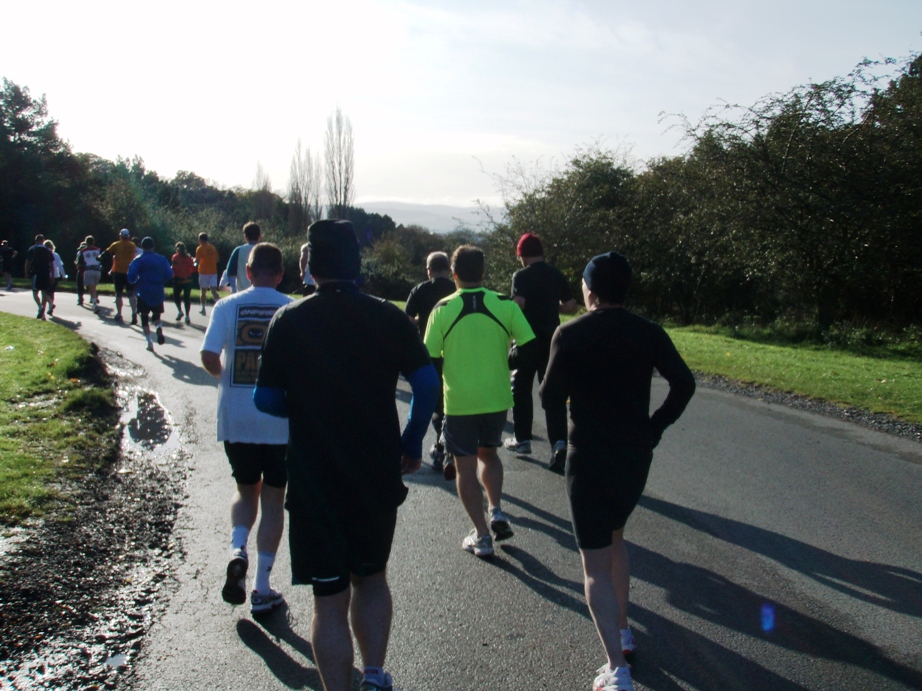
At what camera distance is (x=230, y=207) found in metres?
64.2

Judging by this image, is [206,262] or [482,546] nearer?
Answer: [482,546]

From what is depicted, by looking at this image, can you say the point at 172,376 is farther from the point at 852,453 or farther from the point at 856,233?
the point at 856,233

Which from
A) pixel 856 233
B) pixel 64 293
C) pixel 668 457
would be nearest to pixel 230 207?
pixel 64 293

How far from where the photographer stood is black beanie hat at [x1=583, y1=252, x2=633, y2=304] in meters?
3.62

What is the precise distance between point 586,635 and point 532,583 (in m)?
0.70

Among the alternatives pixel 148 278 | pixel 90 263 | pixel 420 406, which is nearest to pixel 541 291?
pixel 420 406

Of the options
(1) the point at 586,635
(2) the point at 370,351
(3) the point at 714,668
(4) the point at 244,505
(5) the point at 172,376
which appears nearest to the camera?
(2) the point at 370,351

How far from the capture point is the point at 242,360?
14.5 ft

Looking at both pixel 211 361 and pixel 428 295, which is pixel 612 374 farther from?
pixel 428 295

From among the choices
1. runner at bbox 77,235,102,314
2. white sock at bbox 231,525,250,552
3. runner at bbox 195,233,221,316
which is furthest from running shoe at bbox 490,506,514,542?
runner at bbox 77,235,102,314

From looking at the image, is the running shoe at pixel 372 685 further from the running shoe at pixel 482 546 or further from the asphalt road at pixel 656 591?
the running shoe at pixel 482 546

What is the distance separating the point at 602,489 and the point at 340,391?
4.18 feet

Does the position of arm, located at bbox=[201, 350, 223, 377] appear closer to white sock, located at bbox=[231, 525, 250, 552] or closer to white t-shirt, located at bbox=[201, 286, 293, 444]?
white t-shirt, located at bbox=[201, 286, 293, 444]

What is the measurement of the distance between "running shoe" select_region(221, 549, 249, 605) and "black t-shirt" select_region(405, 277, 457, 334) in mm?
3059
